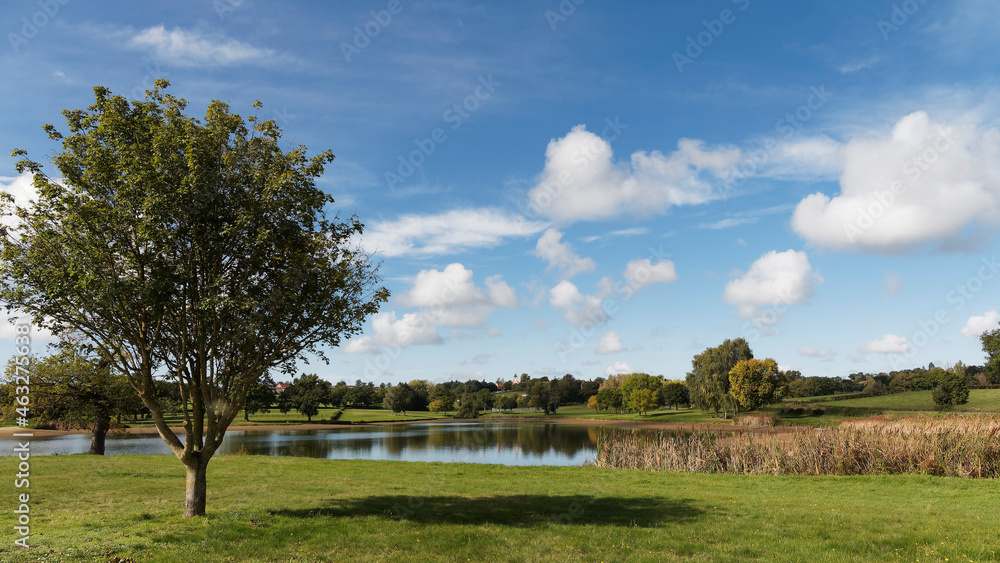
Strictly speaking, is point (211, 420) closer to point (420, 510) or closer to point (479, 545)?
point (420, 510)

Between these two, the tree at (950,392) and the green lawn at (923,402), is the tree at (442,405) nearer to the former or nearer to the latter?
the green lawn at (923,402)

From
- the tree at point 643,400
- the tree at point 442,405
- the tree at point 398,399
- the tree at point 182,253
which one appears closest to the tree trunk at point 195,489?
the tree at point 182,253

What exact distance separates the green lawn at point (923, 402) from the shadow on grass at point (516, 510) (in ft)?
282

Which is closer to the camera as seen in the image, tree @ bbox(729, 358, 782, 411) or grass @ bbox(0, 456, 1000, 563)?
grass @ bbox(0, 456, 1000, 563)

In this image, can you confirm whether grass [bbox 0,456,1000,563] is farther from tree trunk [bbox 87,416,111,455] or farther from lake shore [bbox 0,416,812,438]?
lake shore [bbox 0,416,812,438]

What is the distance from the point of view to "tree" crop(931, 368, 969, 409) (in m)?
79.8

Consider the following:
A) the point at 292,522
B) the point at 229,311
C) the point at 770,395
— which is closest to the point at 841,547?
the point at 292,522

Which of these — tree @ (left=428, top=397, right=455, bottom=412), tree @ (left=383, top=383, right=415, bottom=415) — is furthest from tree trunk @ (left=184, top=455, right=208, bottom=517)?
tree @ (left=428, top=397, right=455, bottom=412)

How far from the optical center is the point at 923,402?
9619 cm

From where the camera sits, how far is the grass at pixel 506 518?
10945 millimetres

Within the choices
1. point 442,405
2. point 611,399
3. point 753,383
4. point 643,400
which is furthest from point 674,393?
point 442,405

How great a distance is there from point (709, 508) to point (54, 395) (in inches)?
1404

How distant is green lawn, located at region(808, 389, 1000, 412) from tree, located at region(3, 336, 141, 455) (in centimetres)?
10033

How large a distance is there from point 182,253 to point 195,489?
6.42 m
